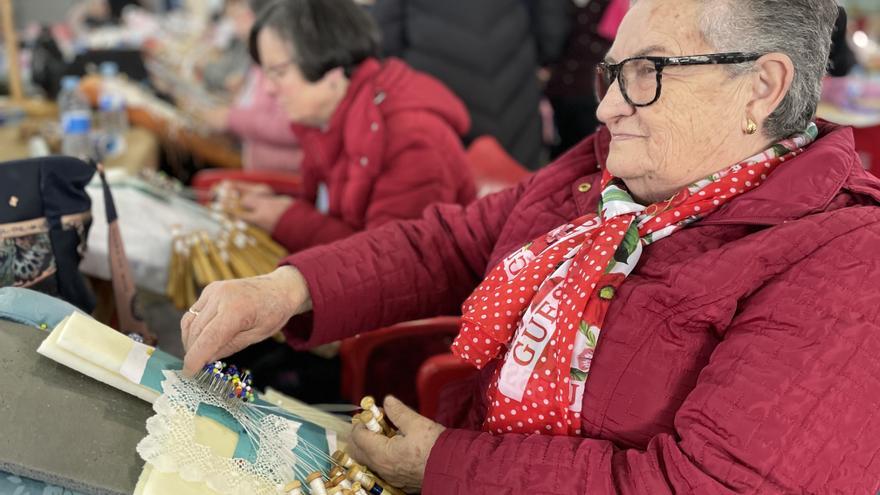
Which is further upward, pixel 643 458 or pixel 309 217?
A: pixel 643 458

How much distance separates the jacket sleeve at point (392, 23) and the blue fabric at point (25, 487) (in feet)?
6.71

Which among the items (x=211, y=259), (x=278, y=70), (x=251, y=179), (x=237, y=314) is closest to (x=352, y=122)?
(x=278, y=70)

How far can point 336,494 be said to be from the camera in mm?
1081

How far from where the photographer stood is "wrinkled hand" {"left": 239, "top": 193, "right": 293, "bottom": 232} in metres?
2.05

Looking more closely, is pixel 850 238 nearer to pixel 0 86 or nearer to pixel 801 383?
pixel 801 383

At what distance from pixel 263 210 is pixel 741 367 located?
4.61ft

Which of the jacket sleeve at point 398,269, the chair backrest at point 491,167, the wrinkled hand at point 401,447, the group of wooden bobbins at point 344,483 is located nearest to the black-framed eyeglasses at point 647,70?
the jacket sleeve at point 398,269

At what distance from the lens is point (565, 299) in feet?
3.70

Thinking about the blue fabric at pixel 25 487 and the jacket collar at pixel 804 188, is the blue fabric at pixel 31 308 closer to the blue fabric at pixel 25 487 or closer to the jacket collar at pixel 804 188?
the blue fabric at pixel 25 487

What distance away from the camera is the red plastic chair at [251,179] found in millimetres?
2459

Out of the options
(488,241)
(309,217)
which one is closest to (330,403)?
(309,217)

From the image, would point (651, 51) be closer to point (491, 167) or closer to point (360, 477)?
point (360, 477)

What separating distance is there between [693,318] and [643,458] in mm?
191

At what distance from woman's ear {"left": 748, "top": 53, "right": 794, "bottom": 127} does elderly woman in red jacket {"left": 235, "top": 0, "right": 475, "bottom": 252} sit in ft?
3.03
